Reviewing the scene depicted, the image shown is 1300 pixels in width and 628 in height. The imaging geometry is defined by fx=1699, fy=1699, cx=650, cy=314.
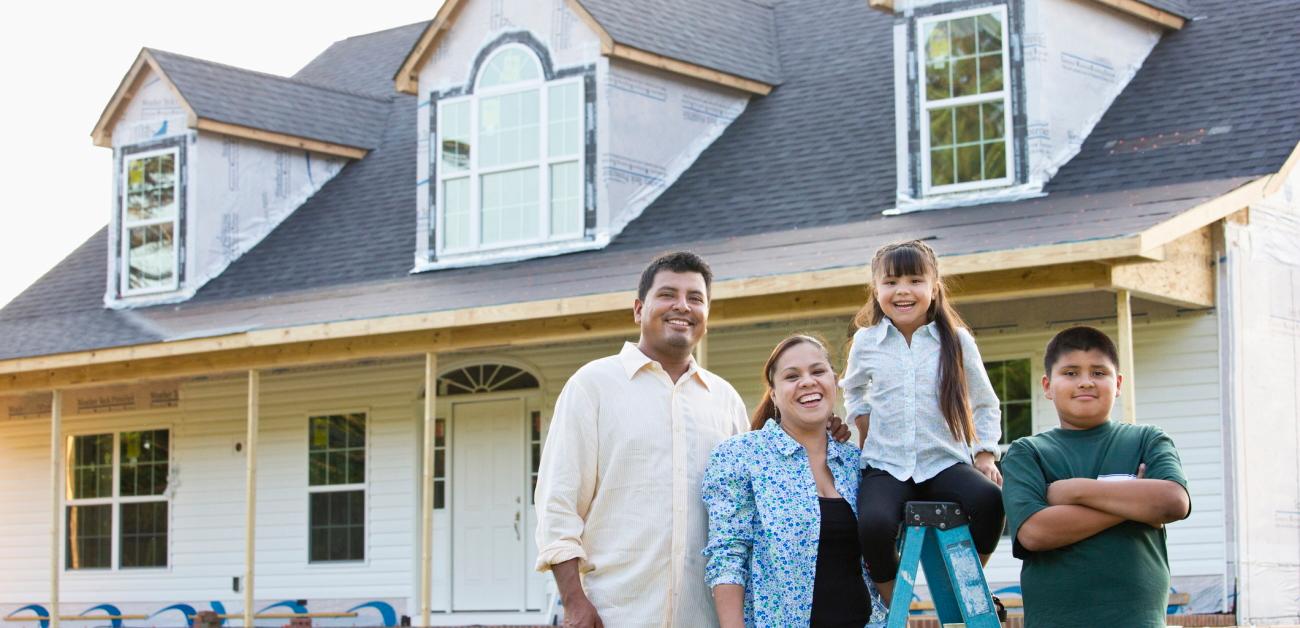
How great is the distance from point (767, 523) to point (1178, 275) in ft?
24.3

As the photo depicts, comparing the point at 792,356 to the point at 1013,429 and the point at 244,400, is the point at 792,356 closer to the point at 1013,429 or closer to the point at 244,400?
the point at 1013,429

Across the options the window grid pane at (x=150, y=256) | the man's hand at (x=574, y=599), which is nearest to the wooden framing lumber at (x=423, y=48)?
the window grid pane at (x=150, y=256)

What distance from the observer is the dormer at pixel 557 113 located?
49.5 ft

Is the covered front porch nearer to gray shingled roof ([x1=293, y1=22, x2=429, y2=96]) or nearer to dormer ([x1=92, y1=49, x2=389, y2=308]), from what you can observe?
dormer ([x1=92, y1=49, x2=389, y2=308])

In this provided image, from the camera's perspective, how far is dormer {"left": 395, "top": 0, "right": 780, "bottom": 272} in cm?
1510

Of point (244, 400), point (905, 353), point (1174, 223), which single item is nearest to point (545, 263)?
point (244, 400)

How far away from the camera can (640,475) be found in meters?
5.10

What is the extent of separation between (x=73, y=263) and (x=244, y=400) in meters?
3.86

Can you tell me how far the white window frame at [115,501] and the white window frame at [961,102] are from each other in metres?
8.77

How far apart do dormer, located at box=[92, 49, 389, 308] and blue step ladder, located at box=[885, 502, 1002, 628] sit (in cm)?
1394

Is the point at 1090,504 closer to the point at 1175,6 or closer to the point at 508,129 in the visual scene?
the point at 1175,6

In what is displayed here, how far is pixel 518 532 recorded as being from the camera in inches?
615

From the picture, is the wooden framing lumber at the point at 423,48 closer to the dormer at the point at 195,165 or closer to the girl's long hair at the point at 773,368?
the dormer at the point at 195,165

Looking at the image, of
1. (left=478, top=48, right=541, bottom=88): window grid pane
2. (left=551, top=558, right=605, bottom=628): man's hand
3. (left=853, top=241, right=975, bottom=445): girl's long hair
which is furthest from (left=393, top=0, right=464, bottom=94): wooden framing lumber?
(left=551, top=558, right=605, bottom=628): man's hand
